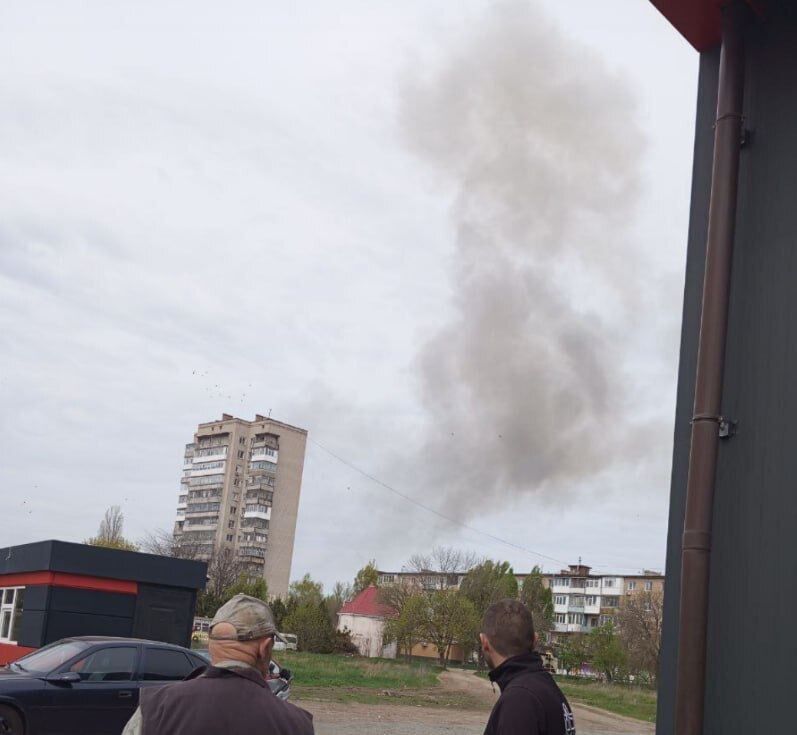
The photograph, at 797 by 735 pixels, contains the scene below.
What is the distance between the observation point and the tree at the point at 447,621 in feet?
185

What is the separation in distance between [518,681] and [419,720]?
20400 mm

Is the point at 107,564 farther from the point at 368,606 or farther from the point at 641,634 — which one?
the point at 368,606

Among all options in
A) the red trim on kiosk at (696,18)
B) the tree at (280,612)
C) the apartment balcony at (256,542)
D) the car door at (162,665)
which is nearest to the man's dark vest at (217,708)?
the red trim on kiosk at (696,18)

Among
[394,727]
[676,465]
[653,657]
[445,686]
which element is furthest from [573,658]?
[676,465]

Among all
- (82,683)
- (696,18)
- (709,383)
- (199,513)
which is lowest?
(82,683)

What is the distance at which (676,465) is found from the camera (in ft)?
19.5

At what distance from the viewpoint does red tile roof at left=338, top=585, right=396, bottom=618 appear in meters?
67.3

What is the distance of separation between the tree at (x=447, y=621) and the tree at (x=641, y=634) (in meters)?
9.24

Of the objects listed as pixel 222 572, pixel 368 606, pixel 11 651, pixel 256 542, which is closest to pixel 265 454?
pixel 256 542

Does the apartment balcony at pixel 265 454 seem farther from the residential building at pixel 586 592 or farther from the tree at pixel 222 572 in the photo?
the tree at pixel 222 572

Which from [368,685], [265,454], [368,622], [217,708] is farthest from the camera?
[265,454]

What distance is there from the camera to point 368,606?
74062 millimetres

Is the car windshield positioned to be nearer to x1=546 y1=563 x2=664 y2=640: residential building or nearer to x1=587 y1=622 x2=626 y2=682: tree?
x1=587 y1=622 x2=626 y2=682: tree

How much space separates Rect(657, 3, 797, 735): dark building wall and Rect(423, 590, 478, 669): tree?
52.4 meters
